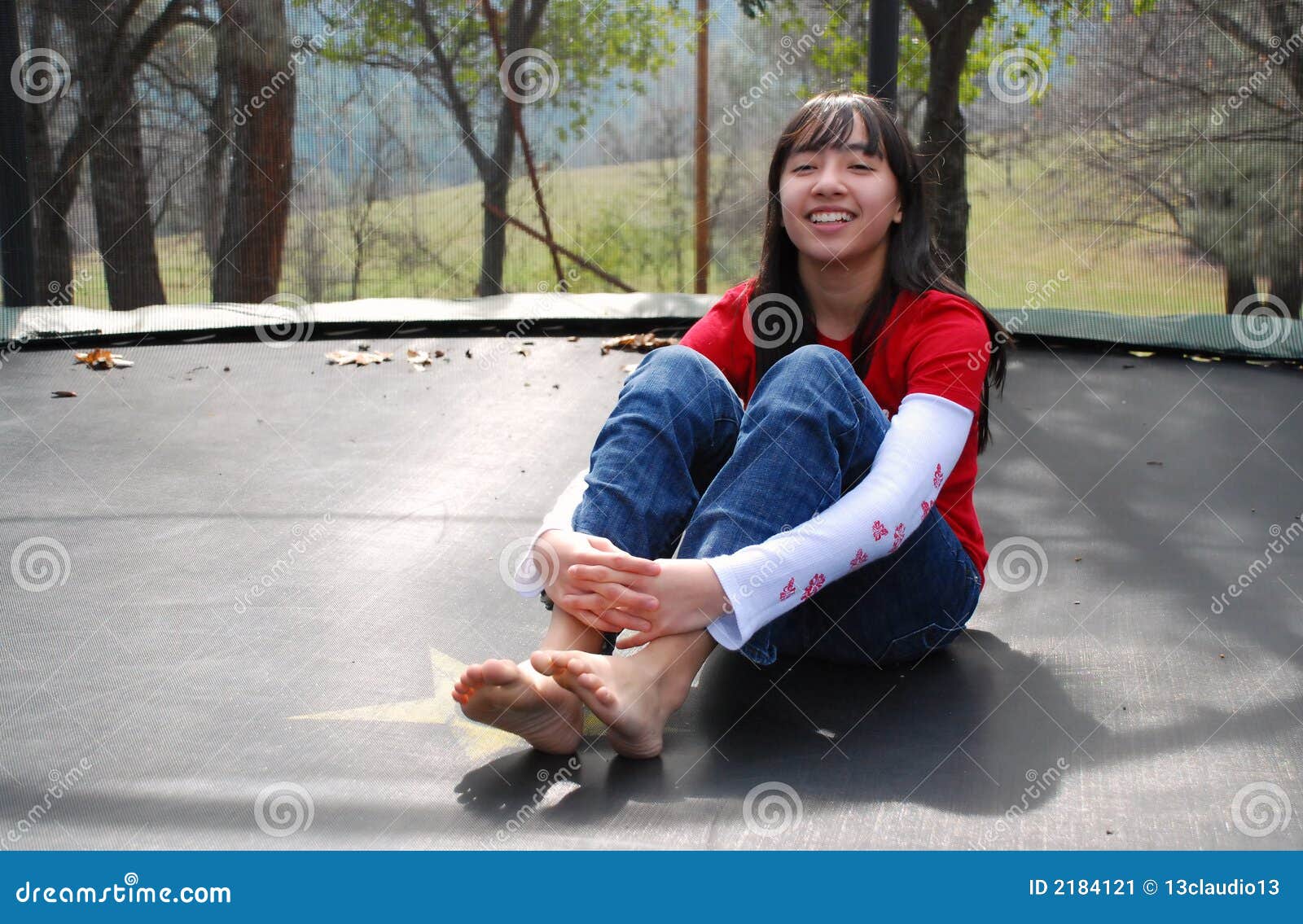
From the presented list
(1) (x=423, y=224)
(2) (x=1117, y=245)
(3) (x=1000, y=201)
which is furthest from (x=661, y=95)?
(2) (x=1117, y=245)

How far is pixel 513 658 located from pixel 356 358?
210 centimetres

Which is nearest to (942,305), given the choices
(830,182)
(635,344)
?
(830,182)

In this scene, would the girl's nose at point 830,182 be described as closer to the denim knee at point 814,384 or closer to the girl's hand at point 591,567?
the denim knee at point 814,384

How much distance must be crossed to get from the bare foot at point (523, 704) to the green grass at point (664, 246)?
304cm

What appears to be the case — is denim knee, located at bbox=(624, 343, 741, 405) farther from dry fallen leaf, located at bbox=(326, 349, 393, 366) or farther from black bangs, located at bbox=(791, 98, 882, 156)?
dry fallen leaf, located at bbox=(326, 349, 393, 366)

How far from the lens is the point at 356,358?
141 inches

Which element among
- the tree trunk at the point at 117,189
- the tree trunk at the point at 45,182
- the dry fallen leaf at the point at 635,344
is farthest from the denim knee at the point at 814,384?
the tree trunk at the point at 45,182

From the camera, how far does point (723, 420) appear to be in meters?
1.48

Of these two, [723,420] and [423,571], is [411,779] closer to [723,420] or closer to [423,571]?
[723,420]

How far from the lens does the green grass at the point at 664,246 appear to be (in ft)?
12.9

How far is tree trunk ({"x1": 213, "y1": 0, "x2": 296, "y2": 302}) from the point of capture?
4250mm

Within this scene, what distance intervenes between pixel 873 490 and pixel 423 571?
2.82ft

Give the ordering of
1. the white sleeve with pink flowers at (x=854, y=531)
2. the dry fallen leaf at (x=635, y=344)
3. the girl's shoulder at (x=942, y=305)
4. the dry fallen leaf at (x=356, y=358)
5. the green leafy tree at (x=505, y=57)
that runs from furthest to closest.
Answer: the green leafy tree at (x=505, y=57), the dry fallen leaf at (x=635, y=344), the dry fallen leaf at (x=356, y=358), the girl's shoulder at (x=942, y=305), the white sleeve with pink flowers at (x=854, y=531)

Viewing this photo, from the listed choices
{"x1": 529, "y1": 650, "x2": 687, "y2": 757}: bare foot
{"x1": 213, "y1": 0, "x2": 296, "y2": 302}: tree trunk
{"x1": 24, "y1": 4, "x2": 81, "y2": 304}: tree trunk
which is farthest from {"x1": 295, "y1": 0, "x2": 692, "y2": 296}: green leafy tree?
{"x1": 529, "y1": 650, "x2": 687, "y2": 757}: bare foot
